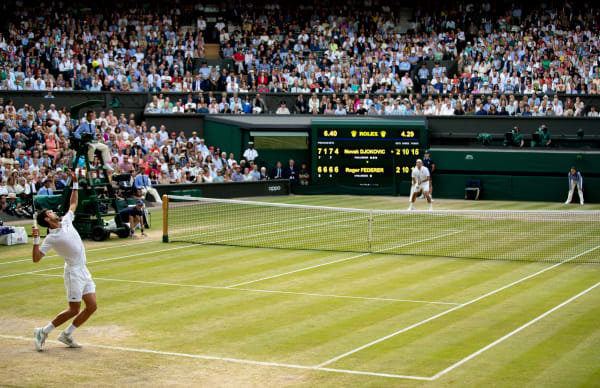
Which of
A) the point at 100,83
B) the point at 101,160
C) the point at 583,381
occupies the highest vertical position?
the point at 100,83

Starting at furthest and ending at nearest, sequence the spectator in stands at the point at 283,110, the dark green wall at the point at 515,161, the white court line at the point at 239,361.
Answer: the spectator in stands at the point at 283,110
the dark green wall at the point at 515,161
the white court line at the point at 239,361

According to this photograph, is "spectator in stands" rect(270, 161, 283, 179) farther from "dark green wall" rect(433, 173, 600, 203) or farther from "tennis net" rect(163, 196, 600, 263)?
"tennis net" rect(163, 196, 600, 263)

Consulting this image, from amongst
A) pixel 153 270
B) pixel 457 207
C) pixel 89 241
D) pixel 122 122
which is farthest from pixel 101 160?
pixel 457 207

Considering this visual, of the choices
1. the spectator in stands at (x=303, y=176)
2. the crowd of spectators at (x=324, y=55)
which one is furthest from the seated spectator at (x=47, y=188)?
the spectator in stands at (x=303, y=176)

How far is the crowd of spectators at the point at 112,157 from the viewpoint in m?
27.7

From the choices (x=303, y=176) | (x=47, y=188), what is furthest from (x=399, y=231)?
(x=303, y=176)

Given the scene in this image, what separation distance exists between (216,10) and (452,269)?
33902mm

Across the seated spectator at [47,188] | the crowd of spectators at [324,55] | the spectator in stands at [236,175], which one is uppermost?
the crowd of spectators at [324,55]

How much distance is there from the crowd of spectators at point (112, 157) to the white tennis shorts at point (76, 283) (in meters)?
13.7

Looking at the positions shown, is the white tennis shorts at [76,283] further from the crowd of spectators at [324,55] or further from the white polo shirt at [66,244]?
the crowd of spectators at [324,55]

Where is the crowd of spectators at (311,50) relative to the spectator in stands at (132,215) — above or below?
above

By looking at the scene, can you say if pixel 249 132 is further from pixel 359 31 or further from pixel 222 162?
pixel 359 31

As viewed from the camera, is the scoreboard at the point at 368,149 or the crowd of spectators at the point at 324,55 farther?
the crowd of spectators at the point at 324,55

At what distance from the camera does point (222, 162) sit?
3681cm
